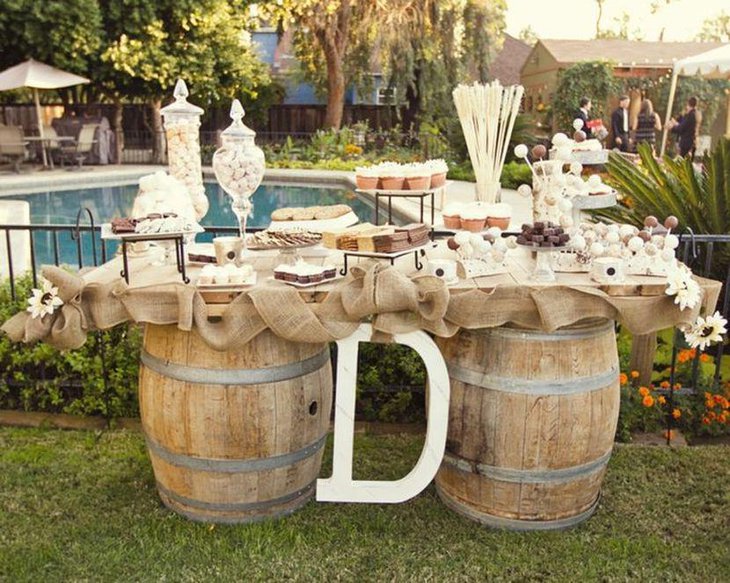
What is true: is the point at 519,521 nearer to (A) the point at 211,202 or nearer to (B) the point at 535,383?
(B) the point at 535,383

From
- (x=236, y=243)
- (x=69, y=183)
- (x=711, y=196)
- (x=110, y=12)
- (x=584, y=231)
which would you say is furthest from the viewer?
(x=110, y=12)

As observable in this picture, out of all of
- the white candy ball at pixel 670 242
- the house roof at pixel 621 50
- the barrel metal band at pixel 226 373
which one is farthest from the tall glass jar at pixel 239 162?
the house roof at pixel 621 50

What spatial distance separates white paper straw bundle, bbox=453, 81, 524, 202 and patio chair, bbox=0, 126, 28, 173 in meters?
14.6

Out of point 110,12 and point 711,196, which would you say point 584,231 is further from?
point 110,12

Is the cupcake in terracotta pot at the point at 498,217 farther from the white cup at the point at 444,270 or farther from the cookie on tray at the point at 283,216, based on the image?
the cookie on tray at the point at 283,216

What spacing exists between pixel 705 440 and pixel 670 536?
106cm

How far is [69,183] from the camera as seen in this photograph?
48.7 ft

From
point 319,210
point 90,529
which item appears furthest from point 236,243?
point 90,529

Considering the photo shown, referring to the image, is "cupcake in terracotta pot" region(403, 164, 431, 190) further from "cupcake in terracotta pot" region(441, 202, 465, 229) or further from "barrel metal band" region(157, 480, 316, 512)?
"barrel metal band" region(157, 480, 316, 512)

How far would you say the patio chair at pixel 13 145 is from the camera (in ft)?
52.0

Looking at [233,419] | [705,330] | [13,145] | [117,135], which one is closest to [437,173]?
[705,330]

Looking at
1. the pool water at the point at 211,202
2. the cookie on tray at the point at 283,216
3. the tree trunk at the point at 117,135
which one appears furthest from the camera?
the tree trunk at the point at 117,135

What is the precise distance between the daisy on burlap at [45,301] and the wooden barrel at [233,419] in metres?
0.34

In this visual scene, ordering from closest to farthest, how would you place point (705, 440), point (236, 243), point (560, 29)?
1. point (236, 243)
2. point (705, 440)
3. point (560, 29)
